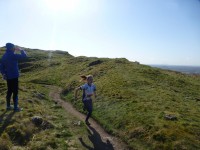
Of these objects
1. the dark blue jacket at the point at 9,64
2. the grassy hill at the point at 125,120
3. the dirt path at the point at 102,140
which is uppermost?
the dark blue jacket at the point at 9,64

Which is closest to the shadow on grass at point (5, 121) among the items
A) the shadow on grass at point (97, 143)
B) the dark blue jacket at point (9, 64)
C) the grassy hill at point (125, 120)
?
the grassy hill at point (125, 120)


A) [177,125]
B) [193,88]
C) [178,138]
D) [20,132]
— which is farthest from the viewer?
[193,88]

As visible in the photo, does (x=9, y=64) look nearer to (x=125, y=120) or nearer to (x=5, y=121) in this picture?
(x=5, y=121)

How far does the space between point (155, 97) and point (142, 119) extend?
8.26 meters

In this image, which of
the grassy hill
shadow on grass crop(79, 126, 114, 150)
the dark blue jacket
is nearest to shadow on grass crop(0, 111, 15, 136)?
the grassy hill

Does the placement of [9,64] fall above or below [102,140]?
above

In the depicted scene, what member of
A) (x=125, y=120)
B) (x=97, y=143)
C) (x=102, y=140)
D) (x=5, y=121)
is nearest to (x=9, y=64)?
(x=5, y=121)

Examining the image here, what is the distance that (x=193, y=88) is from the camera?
38.9 m

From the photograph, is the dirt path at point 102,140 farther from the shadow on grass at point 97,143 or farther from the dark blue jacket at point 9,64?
the dark blue jacket at point 9,64

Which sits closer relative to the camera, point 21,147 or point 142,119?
point 21,147

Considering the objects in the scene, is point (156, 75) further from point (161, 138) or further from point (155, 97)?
point (161, 138)

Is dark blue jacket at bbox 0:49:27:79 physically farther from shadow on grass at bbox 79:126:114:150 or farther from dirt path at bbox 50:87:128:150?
dirt path at bbox 50:87:128:150

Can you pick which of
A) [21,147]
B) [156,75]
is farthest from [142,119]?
[156,75]

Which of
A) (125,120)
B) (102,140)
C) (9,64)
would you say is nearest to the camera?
(102,140)
